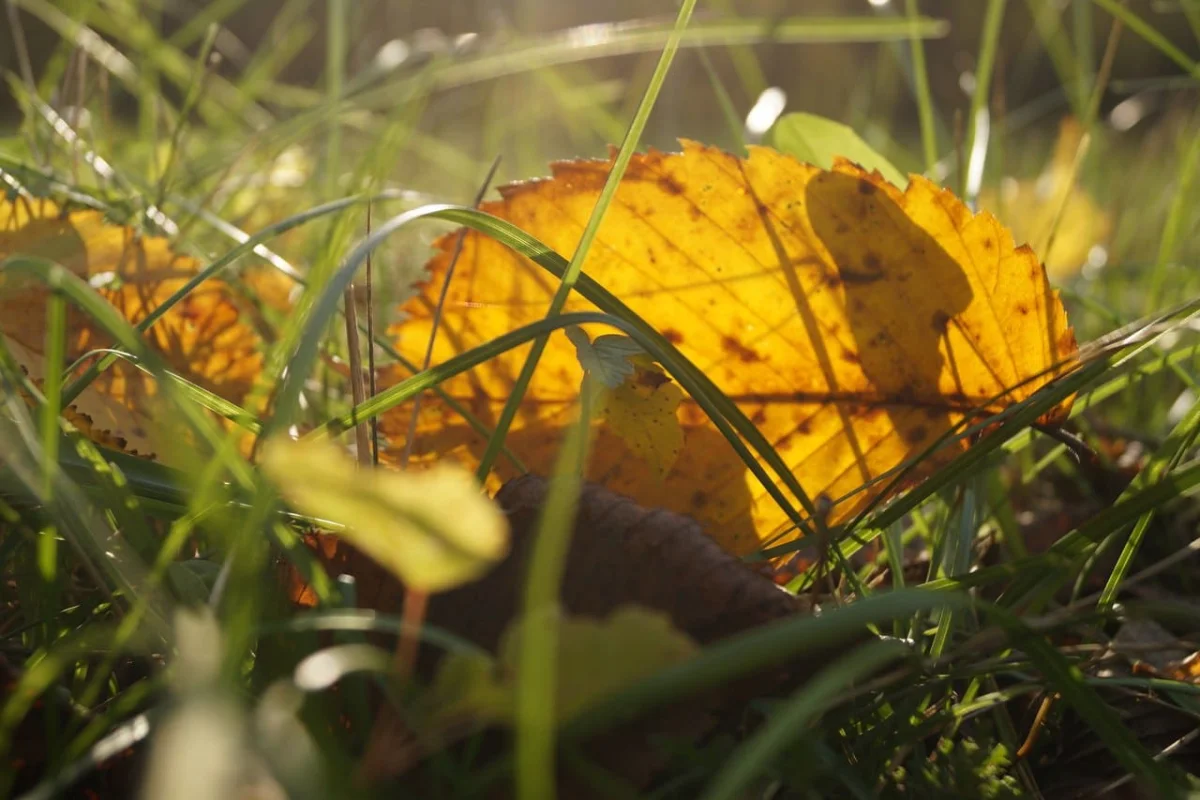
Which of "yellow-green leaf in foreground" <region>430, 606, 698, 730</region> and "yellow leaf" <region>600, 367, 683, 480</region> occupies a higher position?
"yellow leaf" <region>600, 367, 683, 480</region>

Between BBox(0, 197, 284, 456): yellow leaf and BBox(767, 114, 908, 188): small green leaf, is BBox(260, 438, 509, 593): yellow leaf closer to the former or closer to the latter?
BBox(0, 197, 284, 456): yellow leaf

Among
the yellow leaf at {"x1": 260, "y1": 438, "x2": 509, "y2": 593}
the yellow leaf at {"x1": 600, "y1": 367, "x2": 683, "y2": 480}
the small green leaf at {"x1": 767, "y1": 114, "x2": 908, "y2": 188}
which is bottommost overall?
the yellow leaf at {"x1": 260, "y1": 438, "x2": 509, "y2": 593}

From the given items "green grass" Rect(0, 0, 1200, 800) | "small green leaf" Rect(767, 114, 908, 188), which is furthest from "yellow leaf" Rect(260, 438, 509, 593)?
"small green leaf" Rect(767, 114, 908, 188)

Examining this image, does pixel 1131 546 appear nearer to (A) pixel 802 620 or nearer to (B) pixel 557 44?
(A) pixel 802 620

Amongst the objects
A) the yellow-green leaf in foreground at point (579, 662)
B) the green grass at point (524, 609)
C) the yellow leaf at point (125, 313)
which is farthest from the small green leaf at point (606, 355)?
the yellow leaf at point (125, 313)

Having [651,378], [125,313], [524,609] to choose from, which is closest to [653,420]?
[651,378]

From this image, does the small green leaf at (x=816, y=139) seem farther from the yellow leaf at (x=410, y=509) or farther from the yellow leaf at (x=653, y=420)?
the yellow leaf at (x=410, y=509)

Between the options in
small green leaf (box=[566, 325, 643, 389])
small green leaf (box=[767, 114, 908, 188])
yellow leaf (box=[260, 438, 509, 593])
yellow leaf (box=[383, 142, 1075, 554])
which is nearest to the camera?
yellow leaf (box=[260, 438, 509, 593])

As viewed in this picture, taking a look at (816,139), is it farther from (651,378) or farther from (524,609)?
(524,609)

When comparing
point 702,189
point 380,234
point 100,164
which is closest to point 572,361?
point 702,189
